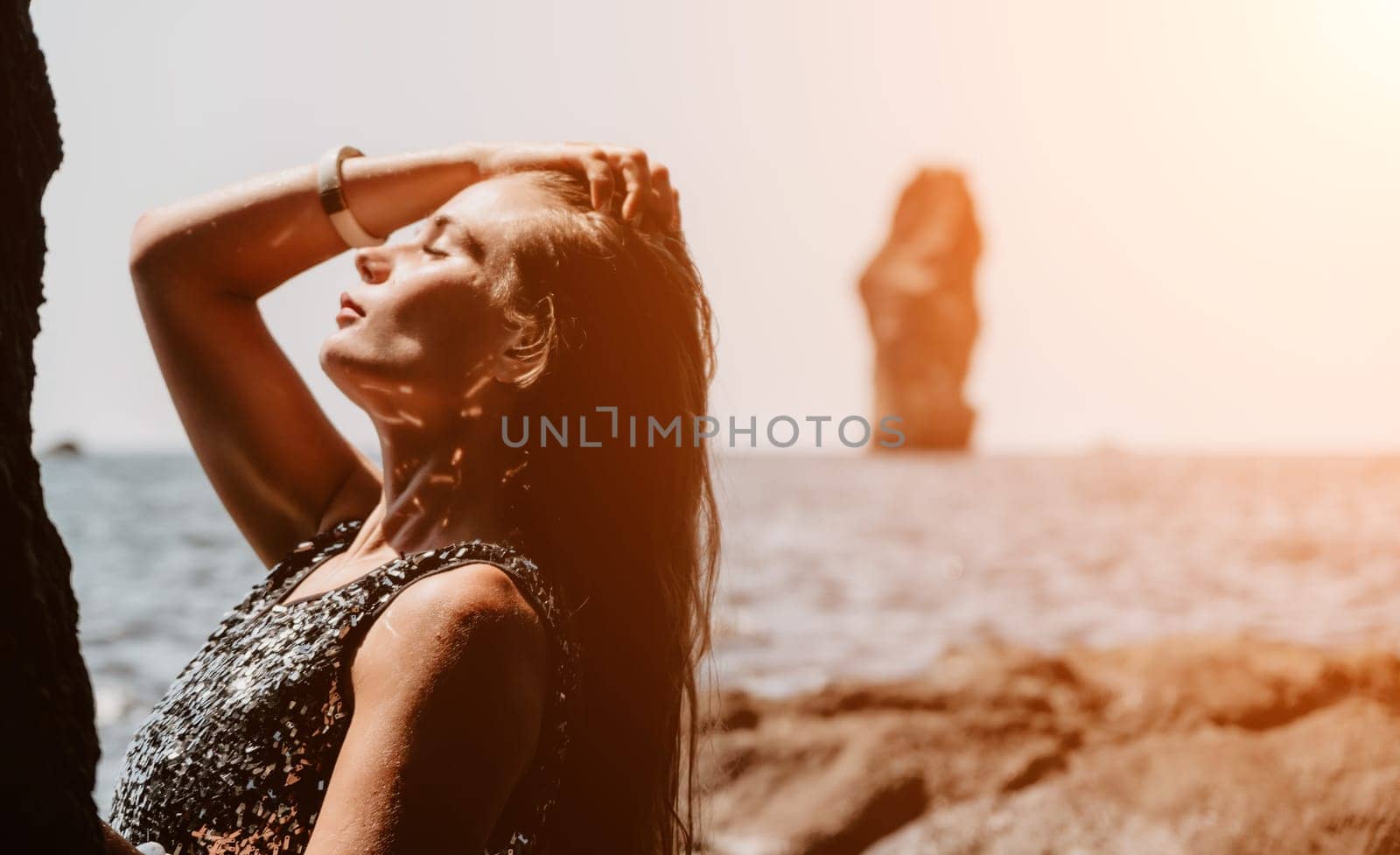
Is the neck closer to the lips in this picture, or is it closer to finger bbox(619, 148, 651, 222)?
the lips

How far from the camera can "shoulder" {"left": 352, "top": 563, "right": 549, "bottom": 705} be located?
4.54 ft

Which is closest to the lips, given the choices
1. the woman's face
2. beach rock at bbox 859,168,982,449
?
the woman's face

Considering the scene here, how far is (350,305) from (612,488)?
19.3 inches

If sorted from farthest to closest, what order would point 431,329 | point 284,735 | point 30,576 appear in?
point 431,329 → point 284,735 → point 30,576

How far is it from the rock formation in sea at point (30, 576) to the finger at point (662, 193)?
88 centimetres

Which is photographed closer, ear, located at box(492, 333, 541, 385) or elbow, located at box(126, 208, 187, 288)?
ear, located at box(492, 333, 541, 385)

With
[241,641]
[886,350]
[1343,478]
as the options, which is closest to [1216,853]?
[241,641]

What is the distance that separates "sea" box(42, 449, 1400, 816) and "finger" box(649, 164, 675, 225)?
499 millimetres

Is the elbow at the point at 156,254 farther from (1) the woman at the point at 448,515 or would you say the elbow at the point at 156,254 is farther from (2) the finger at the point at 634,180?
(2) the finger at the point at 634,180

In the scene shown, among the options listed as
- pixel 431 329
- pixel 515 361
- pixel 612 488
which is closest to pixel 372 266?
pixel 431 329

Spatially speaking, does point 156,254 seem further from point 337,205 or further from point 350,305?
point 350,305

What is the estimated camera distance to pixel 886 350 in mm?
96938

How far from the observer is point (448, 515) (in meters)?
1.76

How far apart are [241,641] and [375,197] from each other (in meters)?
0.76
